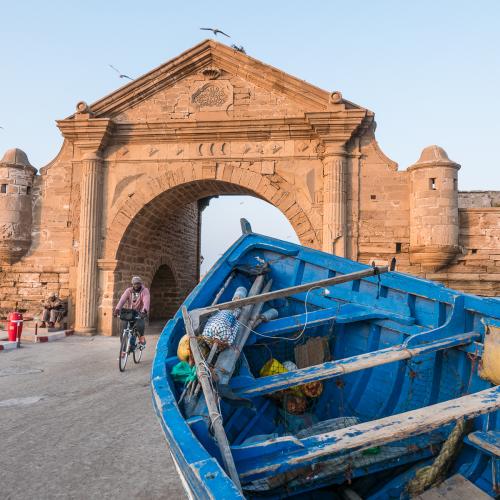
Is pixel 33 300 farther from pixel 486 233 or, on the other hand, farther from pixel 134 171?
pixel 486 233

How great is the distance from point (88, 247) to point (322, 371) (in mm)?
9393

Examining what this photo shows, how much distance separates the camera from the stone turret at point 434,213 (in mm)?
9781

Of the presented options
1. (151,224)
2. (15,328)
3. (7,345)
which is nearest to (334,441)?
(7,345)

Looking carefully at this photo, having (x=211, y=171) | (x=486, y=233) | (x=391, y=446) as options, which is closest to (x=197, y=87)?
(x=211, y=171)

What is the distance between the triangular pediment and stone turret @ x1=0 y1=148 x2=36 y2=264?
7.96ft

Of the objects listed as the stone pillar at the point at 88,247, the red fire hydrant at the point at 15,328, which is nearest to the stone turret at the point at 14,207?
the stone pillar at the point at 88,247

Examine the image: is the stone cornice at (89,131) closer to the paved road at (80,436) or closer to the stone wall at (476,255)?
the paved road at (80,436)

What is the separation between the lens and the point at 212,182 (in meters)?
11.5

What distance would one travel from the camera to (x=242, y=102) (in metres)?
11.2

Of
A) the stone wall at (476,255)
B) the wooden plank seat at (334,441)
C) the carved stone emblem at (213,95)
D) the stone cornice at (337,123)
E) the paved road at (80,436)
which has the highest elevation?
the carved stone emblem at (213,95)

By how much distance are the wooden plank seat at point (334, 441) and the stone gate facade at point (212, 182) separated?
808cm

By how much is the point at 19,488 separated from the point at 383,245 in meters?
8.95

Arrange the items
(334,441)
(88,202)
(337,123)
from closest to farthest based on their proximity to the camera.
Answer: (334,441) → (337,123) → (88,202)

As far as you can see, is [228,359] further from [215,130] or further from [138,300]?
[215,130]
